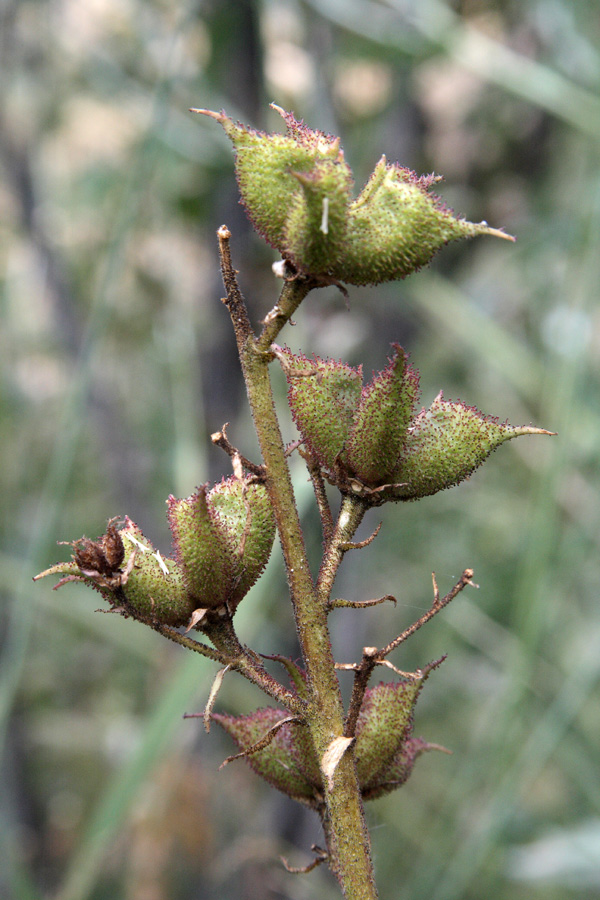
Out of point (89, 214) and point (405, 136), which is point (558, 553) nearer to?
point (405, 136)

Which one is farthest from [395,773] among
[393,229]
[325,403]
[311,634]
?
[393,229]

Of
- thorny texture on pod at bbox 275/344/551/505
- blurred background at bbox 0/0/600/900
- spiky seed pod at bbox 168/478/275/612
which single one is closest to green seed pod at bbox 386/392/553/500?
thorny texture on pod at bbox 275/344/551/505

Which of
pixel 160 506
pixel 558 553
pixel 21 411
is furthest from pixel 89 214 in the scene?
pixel 558 553

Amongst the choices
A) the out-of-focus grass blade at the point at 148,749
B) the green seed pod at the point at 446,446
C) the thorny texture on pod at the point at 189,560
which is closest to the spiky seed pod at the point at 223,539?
the thorny texture on pod at the point at 189,560

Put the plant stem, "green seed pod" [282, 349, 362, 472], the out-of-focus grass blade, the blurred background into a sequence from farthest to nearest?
the blurred background → the out-of-focus grass blade → "green seed pod" [282, 349, 362, 472] → the plant stem

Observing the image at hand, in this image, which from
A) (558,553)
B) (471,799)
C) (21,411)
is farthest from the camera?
(21,411)

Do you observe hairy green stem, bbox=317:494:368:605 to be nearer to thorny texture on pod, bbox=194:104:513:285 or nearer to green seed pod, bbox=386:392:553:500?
green seed pod, bbox=386:392:553:500

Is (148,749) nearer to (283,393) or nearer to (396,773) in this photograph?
(396,773)

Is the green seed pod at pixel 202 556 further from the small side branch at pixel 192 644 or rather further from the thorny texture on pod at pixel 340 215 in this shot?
the thorny texture on pod at pixel 340 215
